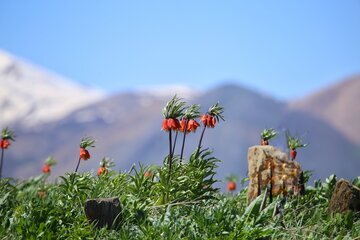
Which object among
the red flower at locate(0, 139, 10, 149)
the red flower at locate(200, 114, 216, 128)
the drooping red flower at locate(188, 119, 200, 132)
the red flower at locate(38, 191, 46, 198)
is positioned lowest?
the red flower at locate(38, 191, 46, 198)

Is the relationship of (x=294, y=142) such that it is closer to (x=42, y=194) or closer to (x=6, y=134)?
(x=42, y=194)

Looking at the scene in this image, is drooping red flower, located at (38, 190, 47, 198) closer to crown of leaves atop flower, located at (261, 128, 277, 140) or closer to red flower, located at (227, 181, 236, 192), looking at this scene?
crown of leaves atop flower, located at (261, 128, 277, 140)

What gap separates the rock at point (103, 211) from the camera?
31.6 ft

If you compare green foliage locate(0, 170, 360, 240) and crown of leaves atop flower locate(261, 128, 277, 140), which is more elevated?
crown of leaves atop flower locate(261, 128, 277, 140)

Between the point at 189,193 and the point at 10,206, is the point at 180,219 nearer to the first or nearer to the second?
the point at 189,193

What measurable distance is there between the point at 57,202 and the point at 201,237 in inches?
93.5

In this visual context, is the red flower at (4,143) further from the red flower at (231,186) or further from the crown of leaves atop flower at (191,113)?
the red flower at (231,186)

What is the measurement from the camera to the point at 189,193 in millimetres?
10883

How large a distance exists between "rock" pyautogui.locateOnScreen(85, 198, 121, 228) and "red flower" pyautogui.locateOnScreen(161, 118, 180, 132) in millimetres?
1462

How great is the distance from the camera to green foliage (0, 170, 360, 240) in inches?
372

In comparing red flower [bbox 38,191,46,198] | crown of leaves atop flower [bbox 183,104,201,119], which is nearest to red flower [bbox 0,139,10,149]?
red flower [bbox 38,191,46,198]

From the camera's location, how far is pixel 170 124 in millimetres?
10719

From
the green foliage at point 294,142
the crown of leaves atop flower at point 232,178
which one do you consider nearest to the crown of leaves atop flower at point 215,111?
the green foliage at point 294,142

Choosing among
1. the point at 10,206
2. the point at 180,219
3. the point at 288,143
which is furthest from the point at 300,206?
the point at 10,206
